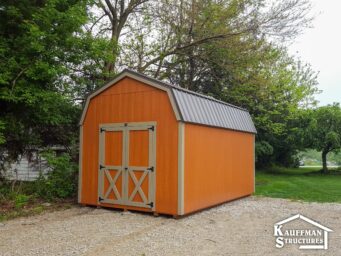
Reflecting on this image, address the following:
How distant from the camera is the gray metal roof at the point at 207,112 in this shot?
725 cm

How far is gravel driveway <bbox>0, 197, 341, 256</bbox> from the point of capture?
4.87 metres

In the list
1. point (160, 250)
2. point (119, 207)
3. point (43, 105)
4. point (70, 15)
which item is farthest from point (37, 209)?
point (70, 15)

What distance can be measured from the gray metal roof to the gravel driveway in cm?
212

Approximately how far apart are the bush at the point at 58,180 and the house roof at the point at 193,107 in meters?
1.65

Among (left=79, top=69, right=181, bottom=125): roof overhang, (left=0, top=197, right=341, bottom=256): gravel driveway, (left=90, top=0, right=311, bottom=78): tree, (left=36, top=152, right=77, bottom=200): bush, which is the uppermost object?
(left=90, top=0, right=311, bottom=78): tree

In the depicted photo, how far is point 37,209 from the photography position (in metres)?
7.95

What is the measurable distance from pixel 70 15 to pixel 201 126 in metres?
4.32

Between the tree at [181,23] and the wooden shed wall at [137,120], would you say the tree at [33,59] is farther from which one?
A: the tree at [181,23]

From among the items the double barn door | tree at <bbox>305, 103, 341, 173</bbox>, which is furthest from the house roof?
tree at <bbox>305, 103, 341, 173</bbox>

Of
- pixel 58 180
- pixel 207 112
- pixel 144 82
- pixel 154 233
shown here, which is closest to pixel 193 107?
pixel 207 112

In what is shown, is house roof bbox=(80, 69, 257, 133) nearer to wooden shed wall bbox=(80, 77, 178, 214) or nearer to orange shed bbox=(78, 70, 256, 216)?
orange shed bbox=(78, 70, 256, 216)

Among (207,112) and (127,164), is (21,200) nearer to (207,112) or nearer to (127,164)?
(127,164)

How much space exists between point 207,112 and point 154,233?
337 cm

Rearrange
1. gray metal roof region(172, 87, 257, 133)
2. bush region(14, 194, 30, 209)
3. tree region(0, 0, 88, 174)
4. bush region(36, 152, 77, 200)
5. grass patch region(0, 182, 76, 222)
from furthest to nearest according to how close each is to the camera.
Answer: bush region(36, 152, 77, 200), tree region(0, 0, 88, 174), bush region(14, 194, 30, 209), grass patch region(0, 182, 76, 222), gray metal roof region(172, 87, 257, 133)
